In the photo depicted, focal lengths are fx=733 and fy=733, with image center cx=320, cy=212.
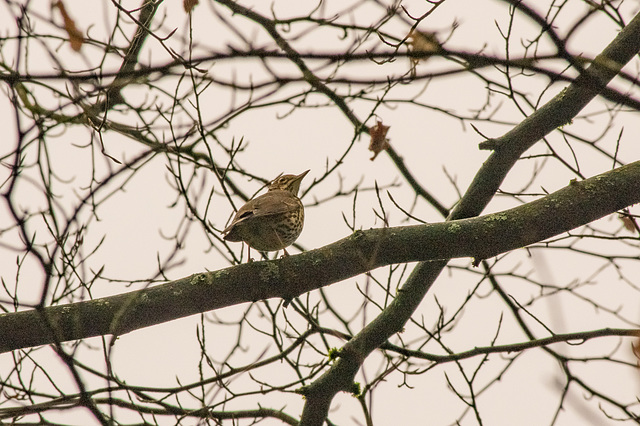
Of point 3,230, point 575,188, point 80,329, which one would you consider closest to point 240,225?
point 80,329

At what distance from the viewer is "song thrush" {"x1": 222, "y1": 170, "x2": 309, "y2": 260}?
548 centimetres

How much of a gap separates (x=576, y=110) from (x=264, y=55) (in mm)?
3637

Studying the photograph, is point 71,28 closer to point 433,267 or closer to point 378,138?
point 378,138

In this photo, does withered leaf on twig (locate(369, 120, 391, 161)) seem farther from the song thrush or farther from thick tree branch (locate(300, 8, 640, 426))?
the song thrush

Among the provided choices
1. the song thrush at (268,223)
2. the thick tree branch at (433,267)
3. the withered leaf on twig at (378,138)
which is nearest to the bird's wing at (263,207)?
the song thrush at (268,223)

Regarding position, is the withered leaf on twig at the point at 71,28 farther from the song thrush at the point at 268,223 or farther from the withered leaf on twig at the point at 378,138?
the withered leaf on twig at the point at 378,138

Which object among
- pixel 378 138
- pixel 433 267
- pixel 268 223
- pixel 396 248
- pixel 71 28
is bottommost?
pixel 396 248

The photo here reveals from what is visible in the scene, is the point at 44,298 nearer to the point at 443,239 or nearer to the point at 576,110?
the point at 443,239

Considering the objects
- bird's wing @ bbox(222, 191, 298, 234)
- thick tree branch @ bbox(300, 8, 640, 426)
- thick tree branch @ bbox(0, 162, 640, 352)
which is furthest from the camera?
bird's wing @ bbox(222, 191, 298, 234)

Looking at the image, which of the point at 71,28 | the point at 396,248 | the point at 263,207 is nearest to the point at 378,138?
the point at 263,207

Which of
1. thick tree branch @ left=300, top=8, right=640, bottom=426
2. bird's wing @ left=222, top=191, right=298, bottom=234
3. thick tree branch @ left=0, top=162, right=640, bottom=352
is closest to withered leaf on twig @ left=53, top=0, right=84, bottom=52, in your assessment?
Result: thick tree branch @ left=0, top=162, right=640, bottom=352

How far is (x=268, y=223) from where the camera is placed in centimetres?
571

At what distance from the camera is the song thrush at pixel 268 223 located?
18.0ft

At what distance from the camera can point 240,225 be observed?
5.41 meters
